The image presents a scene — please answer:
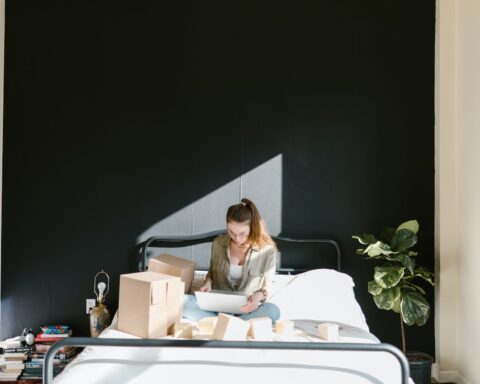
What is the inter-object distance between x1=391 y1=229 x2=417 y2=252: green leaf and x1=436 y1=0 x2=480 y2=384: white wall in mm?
364

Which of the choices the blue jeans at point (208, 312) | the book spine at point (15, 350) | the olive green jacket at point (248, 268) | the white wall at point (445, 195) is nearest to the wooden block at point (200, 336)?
the blue jeans at point (208, 312)

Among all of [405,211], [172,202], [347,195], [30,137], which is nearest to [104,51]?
[30,137]

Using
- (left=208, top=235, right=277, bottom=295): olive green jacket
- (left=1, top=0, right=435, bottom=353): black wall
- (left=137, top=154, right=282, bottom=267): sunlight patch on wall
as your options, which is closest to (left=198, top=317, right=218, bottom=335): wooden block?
(left=208, top=235, right=277, bottom=295): olive green jacket

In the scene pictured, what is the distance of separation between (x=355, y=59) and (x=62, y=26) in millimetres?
Answer: 1978

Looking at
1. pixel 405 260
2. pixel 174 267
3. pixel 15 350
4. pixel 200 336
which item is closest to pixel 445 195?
pixel 405 260

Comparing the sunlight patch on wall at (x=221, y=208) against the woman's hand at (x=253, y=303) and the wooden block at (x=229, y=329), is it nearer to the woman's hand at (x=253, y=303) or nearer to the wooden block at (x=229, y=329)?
the woman's hand at (x=253, y=303)

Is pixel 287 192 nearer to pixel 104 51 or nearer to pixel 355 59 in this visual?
pixel 355 59

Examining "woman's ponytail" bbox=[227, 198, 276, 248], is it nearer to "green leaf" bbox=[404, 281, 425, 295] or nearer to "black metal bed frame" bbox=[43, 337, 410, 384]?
"green leaf" bbox=[404, 281, 425, 295]

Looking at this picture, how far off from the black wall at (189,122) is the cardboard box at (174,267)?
66 cm

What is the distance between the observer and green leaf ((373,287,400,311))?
10.7 ft

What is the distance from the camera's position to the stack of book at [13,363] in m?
3.45

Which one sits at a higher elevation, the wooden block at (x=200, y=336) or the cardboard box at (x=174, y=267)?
the cardboard box at (x=174, y=267)

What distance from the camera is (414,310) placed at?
10.7 ft

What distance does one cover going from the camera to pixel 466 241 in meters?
3.39
